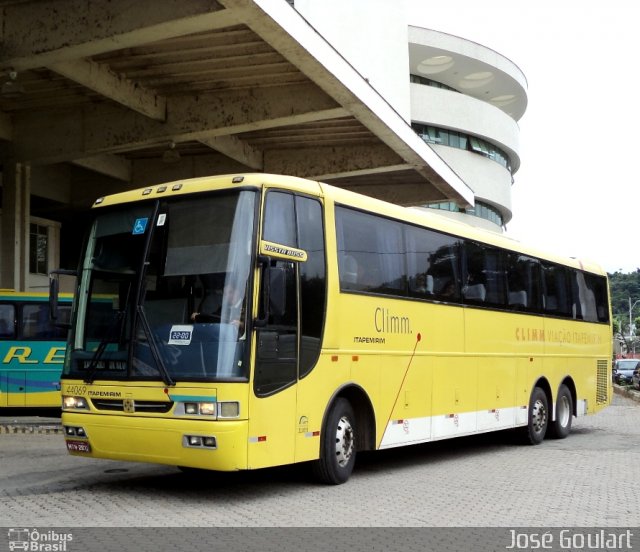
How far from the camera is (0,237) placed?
23.1 metres

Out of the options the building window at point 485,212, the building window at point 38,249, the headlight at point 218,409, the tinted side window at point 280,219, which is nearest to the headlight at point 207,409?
the headlight at point 218,409

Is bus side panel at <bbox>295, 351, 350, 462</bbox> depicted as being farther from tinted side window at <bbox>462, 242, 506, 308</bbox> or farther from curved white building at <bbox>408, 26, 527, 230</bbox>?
curved white building at <bbox>408, 26, 527, 230</bbox>

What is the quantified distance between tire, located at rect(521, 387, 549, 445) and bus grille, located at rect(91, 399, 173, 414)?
8.25 meters

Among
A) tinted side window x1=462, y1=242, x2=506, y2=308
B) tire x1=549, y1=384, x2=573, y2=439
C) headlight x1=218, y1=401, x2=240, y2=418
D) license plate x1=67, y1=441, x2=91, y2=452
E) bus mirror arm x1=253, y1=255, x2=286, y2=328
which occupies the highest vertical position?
tinted side window x1=462, y1=242, x2=506, y2=308

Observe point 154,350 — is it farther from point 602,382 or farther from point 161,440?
point 602,382

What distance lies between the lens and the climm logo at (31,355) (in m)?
19.4

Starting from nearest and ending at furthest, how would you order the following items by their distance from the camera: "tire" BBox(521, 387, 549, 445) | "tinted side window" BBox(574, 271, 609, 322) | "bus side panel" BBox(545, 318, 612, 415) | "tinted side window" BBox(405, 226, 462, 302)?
"tinted side window" BBox(405, 226, 462, 302)
"tire" BBox(521, 387, 549, 445)
"bus side panel" BBox(545, 318, 612, 415)
"tinted side window" BBox(574, 271, 609, 322)

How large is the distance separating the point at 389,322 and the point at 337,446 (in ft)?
6.07

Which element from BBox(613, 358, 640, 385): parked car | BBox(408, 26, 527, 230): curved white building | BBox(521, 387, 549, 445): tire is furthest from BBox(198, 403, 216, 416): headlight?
BBox(408, 26, 527, 230): curved white building

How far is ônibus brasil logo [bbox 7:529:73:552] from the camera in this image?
21.4ft

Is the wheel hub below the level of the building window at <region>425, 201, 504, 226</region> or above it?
below

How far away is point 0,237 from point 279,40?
1204 centimetres

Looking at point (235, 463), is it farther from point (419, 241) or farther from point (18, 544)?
point (419, 241)

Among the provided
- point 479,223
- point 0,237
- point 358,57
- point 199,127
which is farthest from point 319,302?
point 479,223
